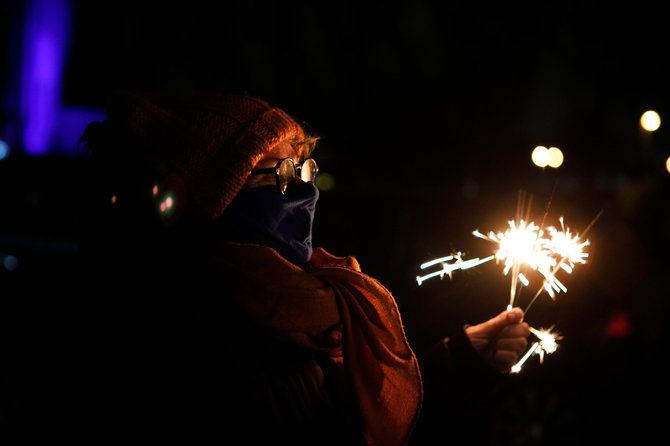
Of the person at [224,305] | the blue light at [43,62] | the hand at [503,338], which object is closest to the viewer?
the person at [224,305]

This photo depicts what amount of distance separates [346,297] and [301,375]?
15.1 inches

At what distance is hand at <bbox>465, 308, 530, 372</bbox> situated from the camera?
231 centimetres

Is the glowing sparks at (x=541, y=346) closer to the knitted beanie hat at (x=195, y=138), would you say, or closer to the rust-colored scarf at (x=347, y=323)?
the rust-colored scarf at (x=347, y=323)

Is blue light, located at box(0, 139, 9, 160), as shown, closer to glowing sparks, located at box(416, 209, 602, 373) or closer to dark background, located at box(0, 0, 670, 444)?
dark background, located at box(0, 0, 670, 444)

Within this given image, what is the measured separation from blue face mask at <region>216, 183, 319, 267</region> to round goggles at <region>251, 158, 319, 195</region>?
0.10 ft

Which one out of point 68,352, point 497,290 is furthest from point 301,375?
point 497,290

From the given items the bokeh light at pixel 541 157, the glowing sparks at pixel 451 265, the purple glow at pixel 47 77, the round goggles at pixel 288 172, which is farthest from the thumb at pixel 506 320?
the purple glow at pixel 47 77

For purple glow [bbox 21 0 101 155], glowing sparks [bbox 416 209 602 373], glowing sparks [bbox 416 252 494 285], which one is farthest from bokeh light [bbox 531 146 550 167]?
purple glow [bbox 21 0 101 155]

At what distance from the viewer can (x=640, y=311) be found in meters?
6.35

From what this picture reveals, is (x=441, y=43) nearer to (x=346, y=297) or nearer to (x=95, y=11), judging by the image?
(x=95, y=11)

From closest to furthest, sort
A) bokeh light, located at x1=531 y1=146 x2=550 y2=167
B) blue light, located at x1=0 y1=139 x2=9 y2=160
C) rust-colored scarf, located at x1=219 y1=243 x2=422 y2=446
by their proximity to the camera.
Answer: rust-colored scarf, located at x1=219 y1=243 x2=422 y2=446 < bokeh light, located at x1=531 y1=146 x2=550 y2=167 < blue light, located at x1=0 y1=139 x2=9 y2=160

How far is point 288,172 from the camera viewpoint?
7.40 feet

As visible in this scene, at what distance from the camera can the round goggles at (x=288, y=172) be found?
7.23 feet

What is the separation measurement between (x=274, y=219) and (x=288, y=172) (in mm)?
223
